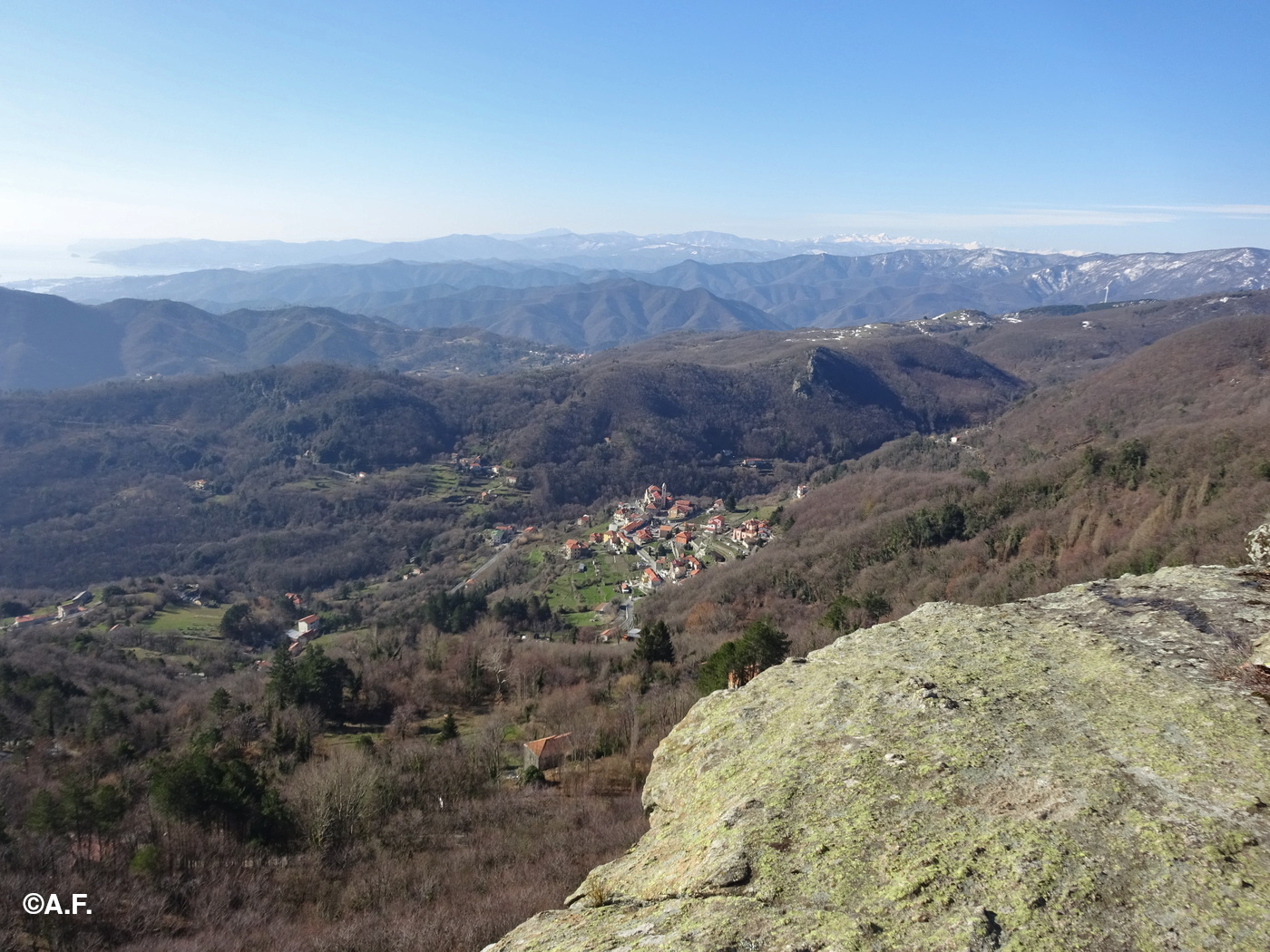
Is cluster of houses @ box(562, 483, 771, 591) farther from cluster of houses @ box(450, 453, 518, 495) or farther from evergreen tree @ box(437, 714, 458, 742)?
evergreen tree @ box(437, 714, 458, 742)

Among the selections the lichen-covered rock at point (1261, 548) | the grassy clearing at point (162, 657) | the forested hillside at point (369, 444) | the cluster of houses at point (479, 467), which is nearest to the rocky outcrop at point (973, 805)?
the lichen-covered rock at point (1261, 548)

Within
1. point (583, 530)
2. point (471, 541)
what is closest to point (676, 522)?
point (583, 530)

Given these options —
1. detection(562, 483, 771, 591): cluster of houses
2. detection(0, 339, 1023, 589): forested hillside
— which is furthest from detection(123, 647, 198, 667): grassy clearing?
detection(562, 483, 771, 591): cluster of houses

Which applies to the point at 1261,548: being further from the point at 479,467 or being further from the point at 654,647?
the point at 479,467

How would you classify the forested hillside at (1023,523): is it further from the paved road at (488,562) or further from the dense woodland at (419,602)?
the paved road at (488,562)

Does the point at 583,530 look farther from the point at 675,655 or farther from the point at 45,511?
the point at 45,511

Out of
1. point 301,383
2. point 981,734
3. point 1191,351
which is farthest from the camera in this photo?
point 301,383
